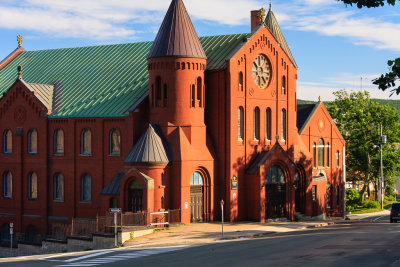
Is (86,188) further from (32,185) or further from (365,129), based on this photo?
(365,129)

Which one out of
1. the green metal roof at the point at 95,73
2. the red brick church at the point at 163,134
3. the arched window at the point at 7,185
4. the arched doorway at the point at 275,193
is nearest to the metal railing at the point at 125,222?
the red brick church at the point at 163,134

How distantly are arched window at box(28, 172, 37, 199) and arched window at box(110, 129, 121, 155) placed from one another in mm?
7994

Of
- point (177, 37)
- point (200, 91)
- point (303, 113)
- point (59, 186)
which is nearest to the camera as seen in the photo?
point (177, 37)

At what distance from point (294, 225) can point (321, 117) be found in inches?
694

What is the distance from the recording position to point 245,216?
1811 inches

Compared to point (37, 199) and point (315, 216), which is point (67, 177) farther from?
point (315, 216)

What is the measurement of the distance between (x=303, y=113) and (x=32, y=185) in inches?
979

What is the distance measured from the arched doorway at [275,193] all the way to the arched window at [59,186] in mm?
15423

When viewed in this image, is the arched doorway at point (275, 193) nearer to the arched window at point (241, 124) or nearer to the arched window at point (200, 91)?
the arched window at point (241, 124)

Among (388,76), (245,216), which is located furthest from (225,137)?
(388,76)

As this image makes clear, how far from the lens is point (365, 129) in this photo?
78.2m

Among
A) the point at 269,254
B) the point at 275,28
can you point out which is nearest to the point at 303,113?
the point at 275,28

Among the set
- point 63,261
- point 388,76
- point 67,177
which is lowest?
point 63,261

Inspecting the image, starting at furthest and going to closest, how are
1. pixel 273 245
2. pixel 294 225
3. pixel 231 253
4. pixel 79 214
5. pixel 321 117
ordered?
pixel 321 117 → pixel 79 214 → pixel 294 225 → pixel 273 245 → pixel 231 253
